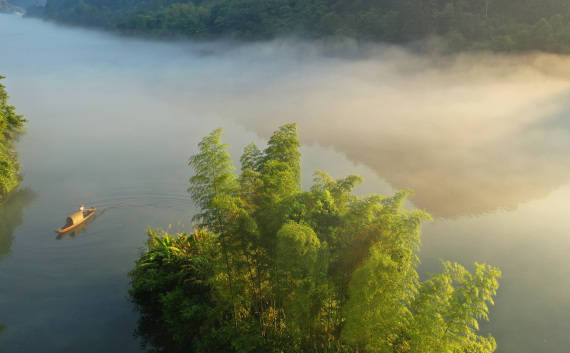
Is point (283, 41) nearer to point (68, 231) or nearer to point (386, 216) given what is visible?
point (68, 231)

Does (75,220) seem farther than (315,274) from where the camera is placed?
Yes

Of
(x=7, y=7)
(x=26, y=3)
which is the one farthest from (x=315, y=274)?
(x=26, y=3)

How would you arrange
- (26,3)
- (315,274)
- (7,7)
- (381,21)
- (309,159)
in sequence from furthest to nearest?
(26,3) → (7,7) → (381,21) → (309,159) → (315,274)

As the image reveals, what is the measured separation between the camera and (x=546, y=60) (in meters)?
39.4

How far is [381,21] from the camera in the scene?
5009cm

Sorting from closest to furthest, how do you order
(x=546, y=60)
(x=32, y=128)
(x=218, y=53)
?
(x=32, y=128) → (x=546, y=60) → (x=218, y=53)

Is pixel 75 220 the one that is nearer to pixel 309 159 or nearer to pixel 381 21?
pixel 309 159

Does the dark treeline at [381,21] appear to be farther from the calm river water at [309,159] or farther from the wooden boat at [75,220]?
the wooden boat at [75,220]

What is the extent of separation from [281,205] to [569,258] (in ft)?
49.0

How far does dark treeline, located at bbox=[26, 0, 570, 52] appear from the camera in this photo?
131 feet

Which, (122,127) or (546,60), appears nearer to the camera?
(122,127)

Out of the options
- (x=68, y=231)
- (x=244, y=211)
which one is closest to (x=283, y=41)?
(x=68, y=231)

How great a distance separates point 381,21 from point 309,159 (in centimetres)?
3244

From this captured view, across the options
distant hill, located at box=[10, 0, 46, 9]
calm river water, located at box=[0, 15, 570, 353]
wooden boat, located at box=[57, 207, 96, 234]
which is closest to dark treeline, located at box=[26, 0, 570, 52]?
calm river water, located at box=[0, 15, 570, 353]
